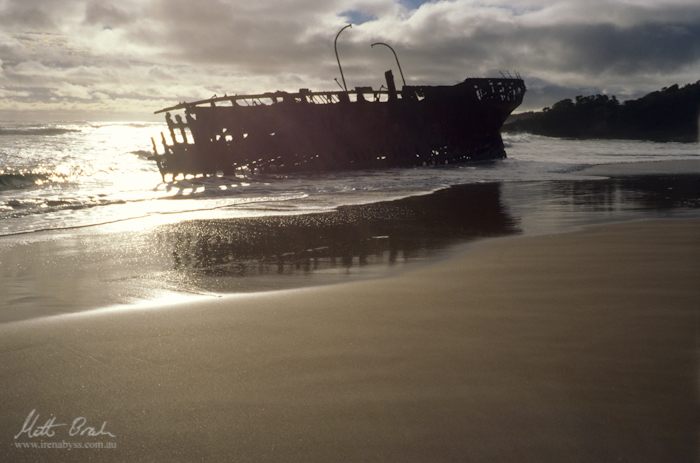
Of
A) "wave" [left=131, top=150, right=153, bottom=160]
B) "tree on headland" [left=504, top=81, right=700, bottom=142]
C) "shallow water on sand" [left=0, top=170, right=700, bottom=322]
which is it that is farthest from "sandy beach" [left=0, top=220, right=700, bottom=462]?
"tree on headland" [left=504, top=81, right=700, bottom=142]

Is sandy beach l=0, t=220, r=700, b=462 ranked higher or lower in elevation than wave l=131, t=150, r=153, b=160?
lower

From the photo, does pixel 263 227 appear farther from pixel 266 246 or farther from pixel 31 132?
pixel 31 132

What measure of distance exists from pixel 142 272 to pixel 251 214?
4.79 meters

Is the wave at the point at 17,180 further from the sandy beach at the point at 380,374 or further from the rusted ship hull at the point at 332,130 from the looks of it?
the sandy beach at the point at 380,374

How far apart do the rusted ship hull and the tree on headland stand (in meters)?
38.4

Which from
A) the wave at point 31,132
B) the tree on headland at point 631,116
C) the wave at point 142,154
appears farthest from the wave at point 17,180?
the tree on headland at point 631,116

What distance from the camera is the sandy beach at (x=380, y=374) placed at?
7.52 feet

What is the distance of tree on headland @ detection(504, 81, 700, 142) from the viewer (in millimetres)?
63031

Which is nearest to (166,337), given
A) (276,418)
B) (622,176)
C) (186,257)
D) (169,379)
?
(169,379)

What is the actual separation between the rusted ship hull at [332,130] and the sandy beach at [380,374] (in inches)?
725

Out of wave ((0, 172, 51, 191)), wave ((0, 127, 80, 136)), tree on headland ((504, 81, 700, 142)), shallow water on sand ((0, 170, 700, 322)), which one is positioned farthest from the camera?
tree on headland ((504, 81, 700, 142))

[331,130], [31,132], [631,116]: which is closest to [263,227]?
[331,130]

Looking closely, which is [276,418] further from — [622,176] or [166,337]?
[622,176]

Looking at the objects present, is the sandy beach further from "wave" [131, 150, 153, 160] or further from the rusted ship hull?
"wave" [131, 150, 153, 160]
